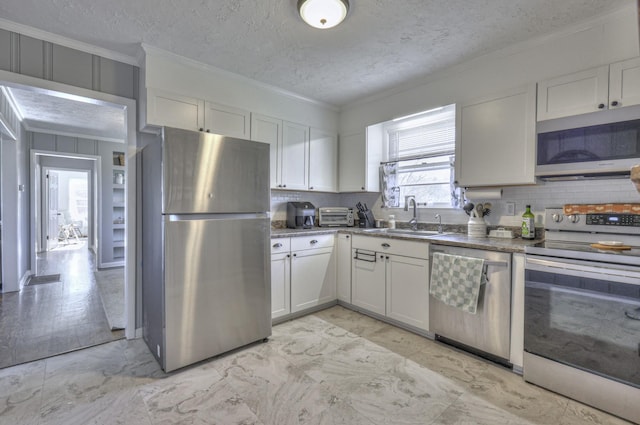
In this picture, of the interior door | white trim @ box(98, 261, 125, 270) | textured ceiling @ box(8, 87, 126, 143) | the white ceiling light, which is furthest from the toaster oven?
the interior door

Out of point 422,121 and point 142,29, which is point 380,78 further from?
point 142,29

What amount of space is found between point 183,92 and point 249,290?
1855mm

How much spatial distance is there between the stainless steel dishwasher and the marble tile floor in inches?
4.4

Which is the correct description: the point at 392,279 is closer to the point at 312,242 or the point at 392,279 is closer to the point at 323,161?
the point at 312,242

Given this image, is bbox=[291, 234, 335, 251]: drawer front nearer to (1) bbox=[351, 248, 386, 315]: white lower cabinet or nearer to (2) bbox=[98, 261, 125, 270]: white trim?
(1) bbox=[351, 248, 386, 315]: white lower cabinet

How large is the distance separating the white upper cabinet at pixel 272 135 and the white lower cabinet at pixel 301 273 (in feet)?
2.50

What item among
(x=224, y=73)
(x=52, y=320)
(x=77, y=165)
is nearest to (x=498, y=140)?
(x=224, y=73)

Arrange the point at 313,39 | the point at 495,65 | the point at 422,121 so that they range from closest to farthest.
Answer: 1. the point at 313,39
2. the point at 495,65
3. the point at 422,121

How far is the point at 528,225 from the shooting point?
2.45 m

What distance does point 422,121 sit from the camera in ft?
11.4

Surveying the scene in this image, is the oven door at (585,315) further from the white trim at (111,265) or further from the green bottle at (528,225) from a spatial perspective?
the white trim at (111,265)

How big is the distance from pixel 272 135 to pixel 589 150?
Result: 107 inches

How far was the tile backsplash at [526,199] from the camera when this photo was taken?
2.19 metres

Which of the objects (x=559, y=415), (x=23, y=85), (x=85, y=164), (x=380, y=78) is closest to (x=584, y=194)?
(x=559, y=415)
